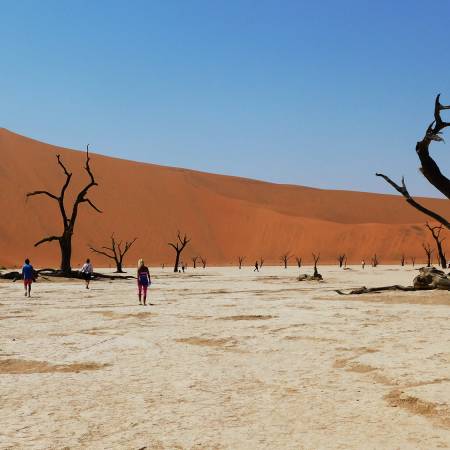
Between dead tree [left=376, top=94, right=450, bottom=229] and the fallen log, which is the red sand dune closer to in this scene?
the fallen log

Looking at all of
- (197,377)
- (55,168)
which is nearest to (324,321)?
(197,377)

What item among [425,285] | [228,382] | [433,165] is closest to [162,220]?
[425,285]

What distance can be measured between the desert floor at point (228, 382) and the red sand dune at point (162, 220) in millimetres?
66512

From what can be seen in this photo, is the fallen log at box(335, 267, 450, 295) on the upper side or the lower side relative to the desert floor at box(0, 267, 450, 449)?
upper

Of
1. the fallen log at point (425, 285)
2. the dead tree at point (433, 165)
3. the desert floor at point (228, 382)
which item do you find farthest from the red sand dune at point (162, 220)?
the dead tree at point (433, 165)

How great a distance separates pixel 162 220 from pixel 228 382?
97314 millimetres

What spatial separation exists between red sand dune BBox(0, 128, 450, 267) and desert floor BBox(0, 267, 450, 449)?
66.5 m

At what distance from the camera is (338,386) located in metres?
6.54

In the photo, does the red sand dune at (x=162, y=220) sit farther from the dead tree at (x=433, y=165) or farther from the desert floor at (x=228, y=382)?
the dead tree at (x=433, y=165)

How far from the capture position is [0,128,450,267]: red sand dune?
285 feet

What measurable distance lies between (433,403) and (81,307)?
1206 centimetres

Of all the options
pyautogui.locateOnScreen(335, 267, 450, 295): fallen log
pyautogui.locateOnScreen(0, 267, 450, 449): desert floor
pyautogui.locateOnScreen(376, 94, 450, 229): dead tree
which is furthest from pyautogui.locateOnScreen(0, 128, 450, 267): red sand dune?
pyautogui.locateOnScreen(376, 94, 450, 229): dead tree

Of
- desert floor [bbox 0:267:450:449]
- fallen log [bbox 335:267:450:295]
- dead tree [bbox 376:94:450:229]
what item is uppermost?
dead tree [bbox 376:94:450:229]

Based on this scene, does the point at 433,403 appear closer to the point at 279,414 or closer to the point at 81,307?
the point at 279,414
